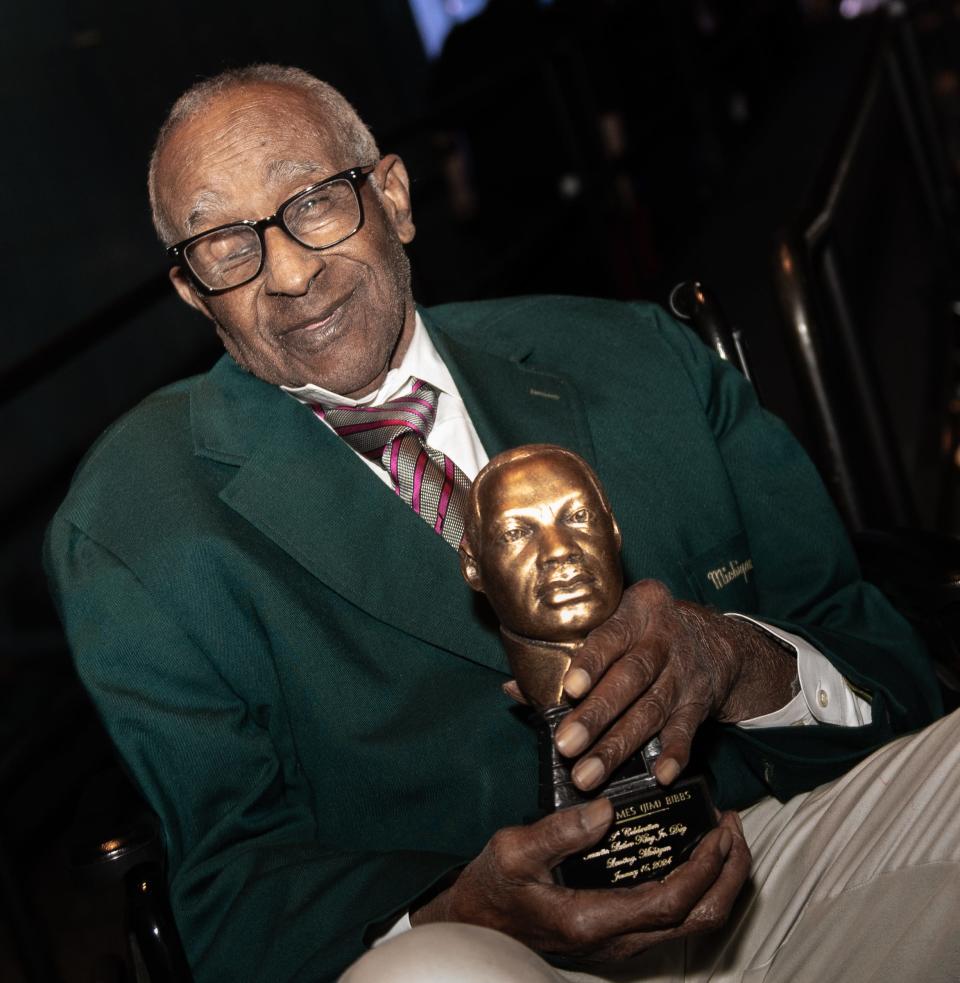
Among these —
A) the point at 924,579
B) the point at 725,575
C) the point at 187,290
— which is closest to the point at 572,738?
the point at 725,575

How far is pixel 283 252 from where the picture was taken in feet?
5.92

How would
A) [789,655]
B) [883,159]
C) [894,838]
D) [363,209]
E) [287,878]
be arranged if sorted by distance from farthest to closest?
1. [883,159]
2. [363,209]
3. [789,655]
4. [287,878]
5. [894,838]

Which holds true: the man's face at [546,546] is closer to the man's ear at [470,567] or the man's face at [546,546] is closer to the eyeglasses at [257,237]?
the man's ear at [470,567]

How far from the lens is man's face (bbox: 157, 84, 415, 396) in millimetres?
1806

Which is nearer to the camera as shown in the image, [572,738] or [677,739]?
[572,738]

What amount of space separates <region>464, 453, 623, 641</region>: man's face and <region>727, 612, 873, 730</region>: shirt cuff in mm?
428

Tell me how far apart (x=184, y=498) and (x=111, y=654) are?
0.78ft

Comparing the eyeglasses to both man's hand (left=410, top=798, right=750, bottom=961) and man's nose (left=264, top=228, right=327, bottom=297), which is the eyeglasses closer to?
man's nose (left=264, top=228, right=327, bottom=297)

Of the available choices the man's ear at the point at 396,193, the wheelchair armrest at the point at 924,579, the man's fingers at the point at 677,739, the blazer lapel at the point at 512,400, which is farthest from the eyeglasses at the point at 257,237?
the wheelchair armrest at the point at 924,579

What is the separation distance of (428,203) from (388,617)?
691 centimetres

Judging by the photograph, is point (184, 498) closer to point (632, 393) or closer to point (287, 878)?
point (287, 878)

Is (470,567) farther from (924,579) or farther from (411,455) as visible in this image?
(924,579)

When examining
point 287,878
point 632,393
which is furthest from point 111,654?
point 632,393

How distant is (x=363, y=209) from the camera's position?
1.90 metres
